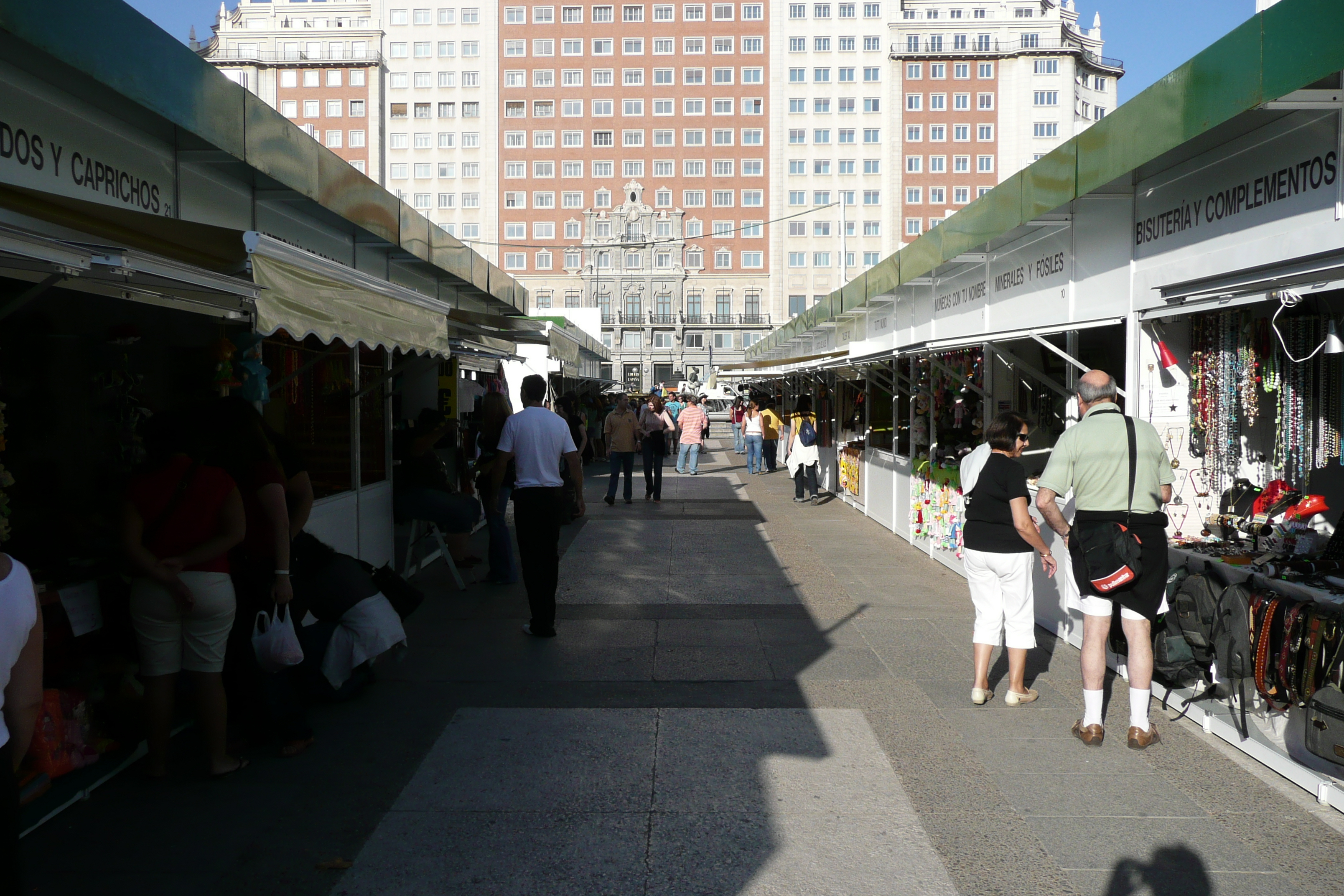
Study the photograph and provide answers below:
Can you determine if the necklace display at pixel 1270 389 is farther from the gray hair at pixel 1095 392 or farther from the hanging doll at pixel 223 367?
the hanging doll at pixel 223 367

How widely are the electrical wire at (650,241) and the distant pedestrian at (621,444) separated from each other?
2863 inches

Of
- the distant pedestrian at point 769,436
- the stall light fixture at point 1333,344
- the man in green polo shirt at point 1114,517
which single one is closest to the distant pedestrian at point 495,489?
the man in green polo shirt at point 1114,517

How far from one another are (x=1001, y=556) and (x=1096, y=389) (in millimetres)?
1039

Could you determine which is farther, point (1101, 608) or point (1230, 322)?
point (1230, 322)

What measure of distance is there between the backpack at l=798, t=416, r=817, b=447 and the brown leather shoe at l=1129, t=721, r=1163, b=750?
A: 38.4 feet

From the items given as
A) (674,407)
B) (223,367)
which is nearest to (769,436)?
(674,407)

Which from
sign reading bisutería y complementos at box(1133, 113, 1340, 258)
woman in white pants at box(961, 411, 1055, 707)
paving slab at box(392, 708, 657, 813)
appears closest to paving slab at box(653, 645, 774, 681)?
paving slab at box(392, 708, 657, 813)

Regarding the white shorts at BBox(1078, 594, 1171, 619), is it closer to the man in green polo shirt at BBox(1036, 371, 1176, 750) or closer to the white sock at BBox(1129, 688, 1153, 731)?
the man in green polo shirt at BBox(1036, 371, 1176, 750)

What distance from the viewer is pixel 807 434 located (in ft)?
55.8

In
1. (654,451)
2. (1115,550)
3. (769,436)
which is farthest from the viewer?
(769,436)

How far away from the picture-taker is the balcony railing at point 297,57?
290 feet

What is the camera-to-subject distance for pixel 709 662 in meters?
6.81

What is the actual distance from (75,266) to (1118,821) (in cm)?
440

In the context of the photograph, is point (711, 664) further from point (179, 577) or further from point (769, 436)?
point (769, 436)
